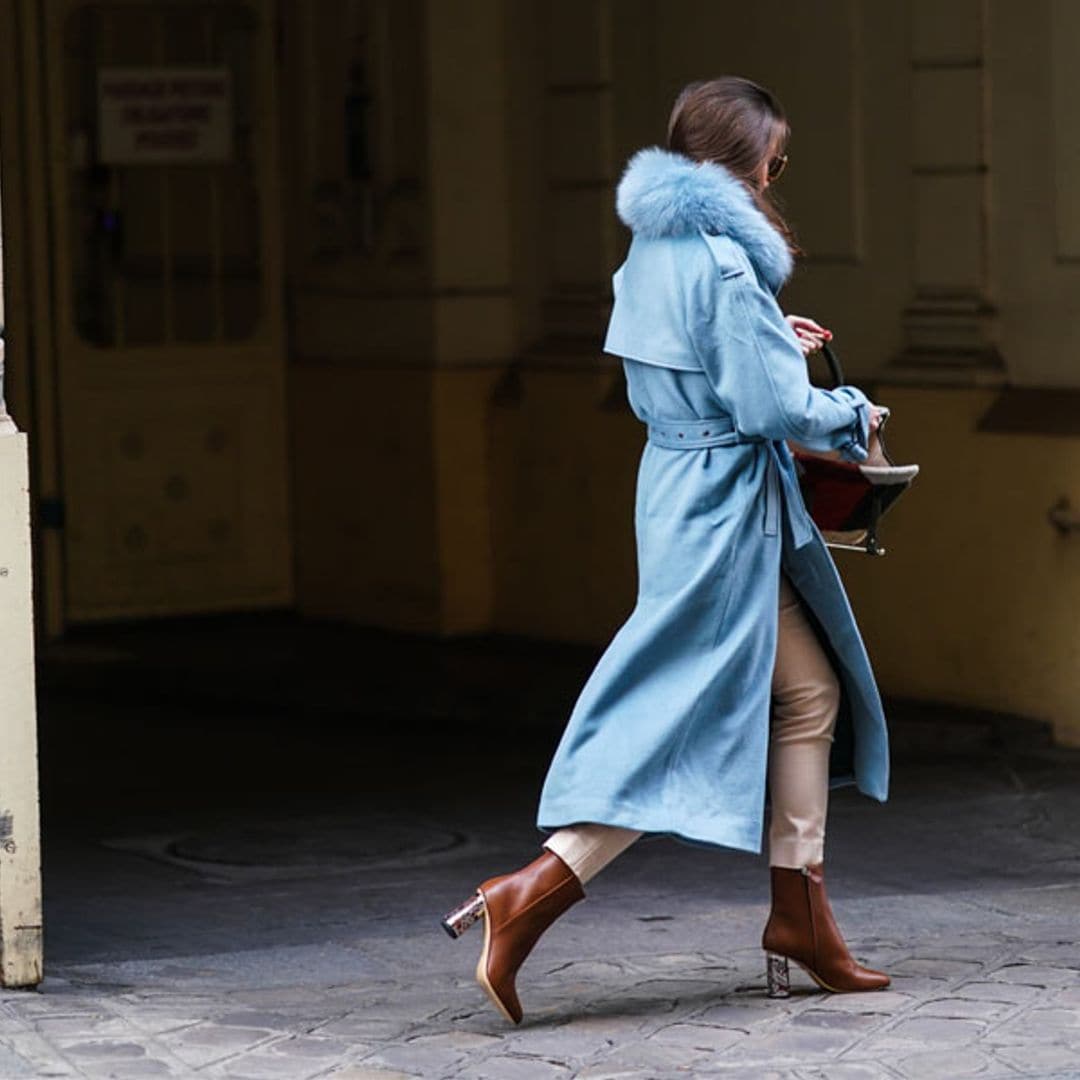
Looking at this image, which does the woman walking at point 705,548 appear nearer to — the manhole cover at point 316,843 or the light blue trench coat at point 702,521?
the light blue trench coat at point 702,521

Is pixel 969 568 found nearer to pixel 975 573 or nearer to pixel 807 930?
pixel 975 573

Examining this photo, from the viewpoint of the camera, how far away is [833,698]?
5.80 m

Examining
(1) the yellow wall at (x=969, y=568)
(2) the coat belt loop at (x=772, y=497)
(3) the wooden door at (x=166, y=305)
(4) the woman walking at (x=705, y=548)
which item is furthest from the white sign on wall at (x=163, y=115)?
(2) the coat belt loop at (x=772, y=497)

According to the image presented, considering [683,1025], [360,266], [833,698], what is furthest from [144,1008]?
[360,266]

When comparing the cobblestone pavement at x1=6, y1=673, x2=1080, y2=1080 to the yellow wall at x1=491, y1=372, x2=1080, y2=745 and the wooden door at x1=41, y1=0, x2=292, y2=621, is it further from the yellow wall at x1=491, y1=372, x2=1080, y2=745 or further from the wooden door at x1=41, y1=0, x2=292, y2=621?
the wooden door at x1=41, y1=0, x2=292, y2=621

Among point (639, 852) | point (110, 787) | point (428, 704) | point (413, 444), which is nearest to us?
point (639, 852)

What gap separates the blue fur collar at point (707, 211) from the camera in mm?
5559

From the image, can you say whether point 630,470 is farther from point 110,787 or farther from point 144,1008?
point 144,1008

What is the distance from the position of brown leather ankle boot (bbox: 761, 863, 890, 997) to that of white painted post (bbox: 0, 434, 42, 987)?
1.52 meters

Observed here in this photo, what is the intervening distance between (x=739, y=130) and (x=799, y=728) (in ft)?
3.82

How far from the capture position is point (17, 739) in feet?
19.7

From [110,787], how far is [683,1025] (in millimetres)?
3997

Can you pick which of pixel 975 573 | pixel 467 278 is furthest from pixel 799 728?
pixel 467 278

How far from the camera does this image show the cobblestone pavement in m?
5.45
